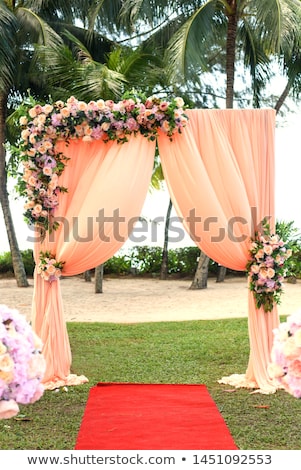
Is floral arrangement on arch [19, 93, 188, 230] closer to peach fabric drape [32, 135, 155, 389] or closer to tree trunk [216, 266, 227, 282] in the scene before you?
peach fabric drape [32, 135, 155, 389]

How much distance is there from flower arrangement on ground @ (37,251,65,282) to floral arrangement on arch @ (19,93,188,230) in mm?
216

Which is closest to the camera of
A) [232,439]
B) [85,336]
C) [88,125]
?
[232,439]

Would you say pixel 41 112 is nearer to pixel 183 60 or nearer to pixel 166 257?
pixel 183 60

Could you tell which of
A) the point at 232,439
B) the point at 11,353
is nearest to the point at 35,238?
the point at 232,439

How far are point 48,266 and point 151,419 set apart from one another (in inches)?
59.5

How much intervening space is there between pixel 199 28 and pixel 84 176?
6.30m

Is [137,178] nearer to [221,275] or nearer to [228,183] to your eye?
[228,183]

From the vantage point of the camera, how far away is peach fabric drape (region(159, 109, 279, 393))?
17.7 ft

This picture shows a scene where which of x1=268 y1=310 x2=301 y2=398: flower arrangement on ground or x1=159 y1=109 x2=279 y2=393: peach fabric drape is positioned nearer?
x1=268 y1=310 x2=301 y2=398: flower arrangement on ground

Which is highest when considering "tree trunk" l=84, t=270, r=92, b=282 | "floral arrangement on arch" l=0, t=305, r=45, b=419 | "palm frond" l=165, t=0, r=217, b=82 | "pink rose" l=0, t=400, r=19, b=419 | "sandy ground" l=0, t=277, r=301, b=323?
"palm frond" l=165, t=0, r=217, b=82

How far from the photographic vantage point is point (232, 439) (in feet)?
13.8

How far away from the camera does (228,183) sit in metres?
5.39

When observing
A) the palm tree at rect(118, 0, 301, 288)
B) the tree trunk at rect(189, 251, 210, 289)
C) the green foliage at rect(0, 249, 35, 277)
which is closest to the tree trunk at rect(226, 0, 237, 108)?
the palm tree at rect(118, 0, 301, 288)

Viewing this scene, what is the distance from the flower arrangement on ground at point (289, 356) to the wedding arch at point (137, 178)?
2364mm
